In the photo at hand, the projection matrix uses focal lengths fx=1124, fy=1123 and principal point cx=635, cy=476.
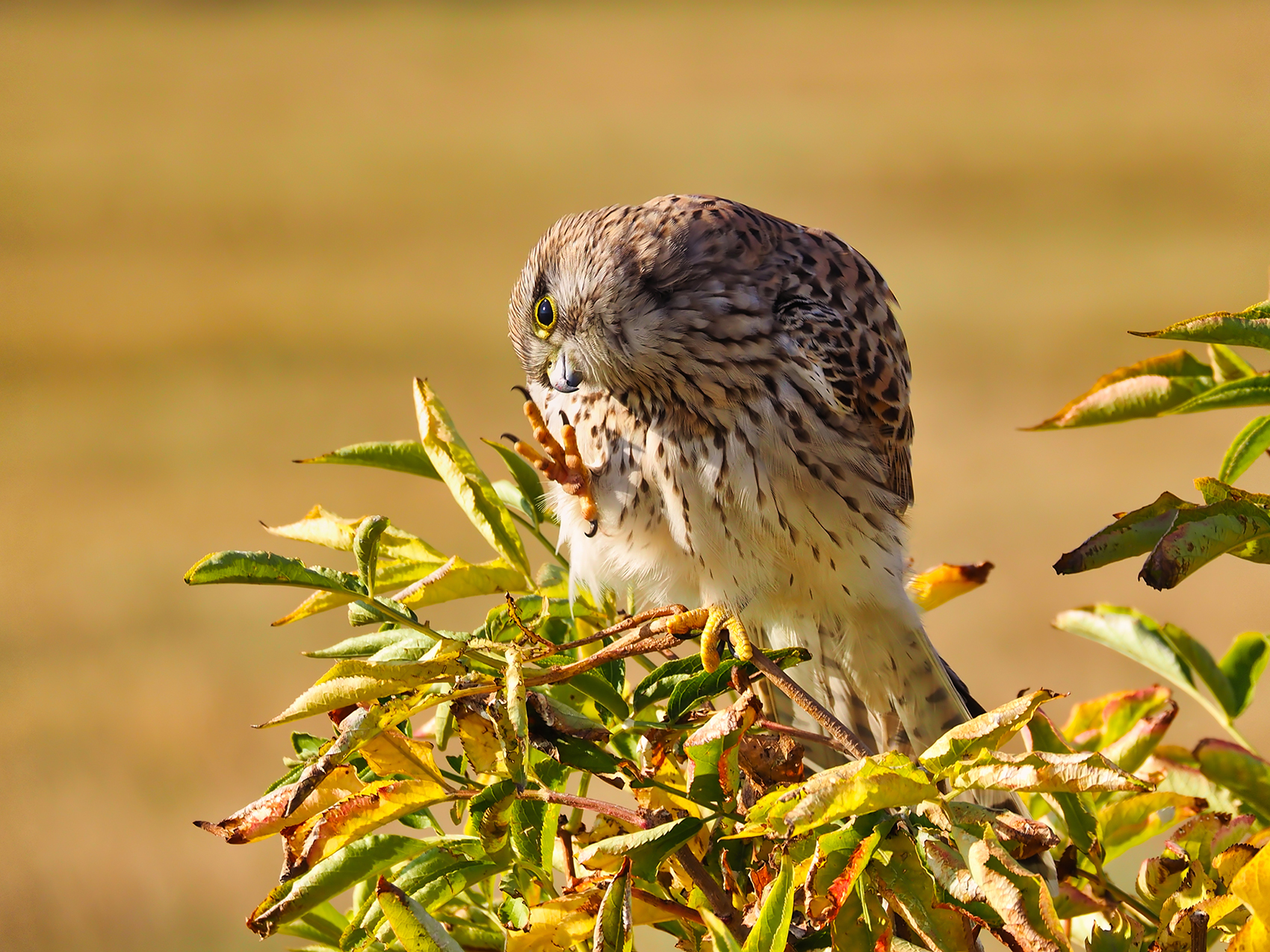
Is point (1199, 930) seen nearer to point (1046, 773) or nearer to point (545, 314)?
point (1046, 773)

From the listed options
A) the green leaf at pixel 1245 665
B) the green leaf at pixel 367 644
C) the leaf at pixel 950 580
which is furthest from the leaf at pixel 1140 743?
the green leaf at pixel 367 644

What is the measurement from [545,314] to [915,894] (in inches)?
64.4

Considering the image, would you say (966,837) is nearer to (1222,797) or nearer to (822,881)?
(822,881)

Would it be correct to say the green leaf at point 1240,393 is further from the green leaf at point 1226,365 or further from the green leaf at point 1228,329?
the green leaf at point 1226,365

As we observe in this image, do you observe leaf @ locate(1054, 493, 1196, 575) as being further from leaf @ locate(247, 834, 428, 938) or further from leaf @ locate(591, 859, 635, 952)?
leaf @ locate(247, 834, 428, 938)

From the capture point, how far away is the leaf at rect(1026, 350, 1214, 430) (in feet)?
4.20

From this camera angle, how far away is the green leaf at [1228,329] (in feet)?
3.38

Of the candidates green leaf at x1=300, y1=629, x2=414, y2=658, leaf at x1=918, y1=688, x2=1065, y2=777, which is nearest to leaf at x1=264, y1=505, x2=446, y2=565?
green leaf at x1=300, y1=629, x2=414, y2=658

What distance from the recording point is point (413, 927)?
86 cm

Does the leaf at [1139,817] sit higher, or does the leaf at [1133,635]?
the leaf at [1133,635]

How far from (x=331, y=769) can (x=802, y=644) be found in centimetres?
150

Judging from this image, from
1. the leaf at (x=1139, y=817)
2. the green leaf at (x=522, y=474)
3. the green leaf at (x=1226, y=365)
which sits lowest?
the leaf at (x=1139, y=817)

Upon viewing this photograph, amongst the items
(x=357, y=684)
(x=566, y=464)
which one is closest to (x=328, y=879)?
(x=357, y=684)

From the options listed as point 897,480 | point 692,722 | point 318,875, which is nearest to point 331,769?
point 318,875
